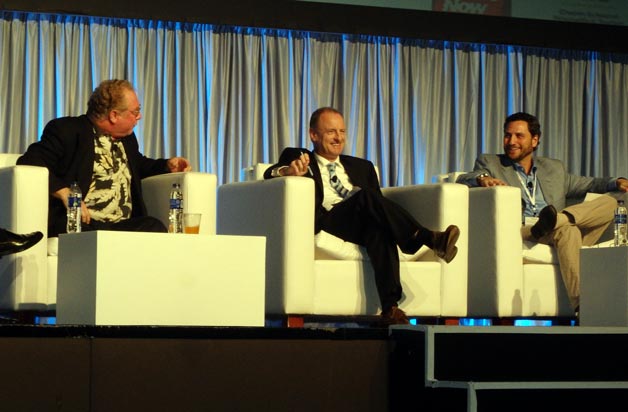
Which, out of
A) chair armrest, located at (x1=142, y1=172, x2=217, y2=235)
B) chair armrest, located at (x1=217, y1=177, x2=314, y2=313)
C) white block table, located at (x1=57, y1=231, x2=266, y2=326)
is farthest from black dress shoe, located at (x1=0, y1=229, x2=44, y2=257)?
chair armrest, located at (x1=217, y1=177, x2=314, y2=313)

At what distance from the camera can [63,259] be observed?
154 inches

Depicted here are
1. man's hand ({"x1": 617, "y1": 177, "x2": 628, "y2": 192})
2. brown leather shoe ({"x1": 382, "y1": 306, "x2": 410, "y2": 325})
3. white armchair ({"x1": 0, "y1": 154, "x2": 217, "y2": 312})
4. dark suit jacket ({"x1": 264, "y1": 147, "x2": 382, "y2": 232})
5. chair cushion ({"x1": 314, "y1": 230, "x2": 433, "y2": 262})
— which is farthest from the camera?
man's hand ({"x1": 617, "y1": 177, "x2": 628, "y2": 192})

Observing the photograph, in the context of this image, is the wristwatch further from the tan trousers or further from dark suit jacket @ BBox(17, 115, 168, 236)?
dark suit jacket @ BBox(17, 115, 168, 236)

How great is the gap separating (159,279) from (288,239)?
102cm

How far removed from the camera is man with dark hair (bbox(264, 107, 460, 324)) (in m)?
4.71

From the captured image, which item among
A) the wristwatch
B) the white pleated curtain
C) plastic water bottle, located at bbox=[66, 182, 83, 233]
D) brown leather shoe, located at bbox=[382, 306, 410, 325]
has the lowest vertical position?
brown leather shoe, located at bbox=[382, 306, 410, 325]

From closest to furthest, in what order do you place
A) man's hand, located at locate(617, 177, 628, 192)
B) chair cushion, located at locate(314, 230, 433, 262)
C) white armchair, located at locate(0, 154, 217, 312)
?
white armchair, located at locate(0, 154, 217, 312) → chair cushion, located at locate(314, 230, 433, 262) → man's hand, located at locate(617, 177, 628, 192)

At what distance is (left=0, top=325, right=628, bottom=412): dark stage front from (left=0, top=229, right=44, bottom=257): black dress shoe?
1.18 meters

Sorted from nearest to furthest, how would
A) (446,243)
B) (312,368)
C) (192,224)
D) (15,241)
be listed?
(312,368) → (192,224) → (15,241) → (446,243)

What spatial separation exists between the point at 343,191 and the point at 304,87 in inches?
73.4

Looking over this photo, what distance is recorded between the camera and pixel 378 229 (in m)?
4.80

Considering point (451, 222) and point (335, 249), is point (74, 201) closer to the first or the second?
point (335, 249)

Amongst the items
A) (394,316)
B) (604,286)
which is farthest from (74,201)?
(604,286)

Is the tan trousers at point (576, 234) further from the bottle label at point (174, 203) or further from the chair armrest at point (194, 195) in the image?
the bottle label at point (174, 203)
